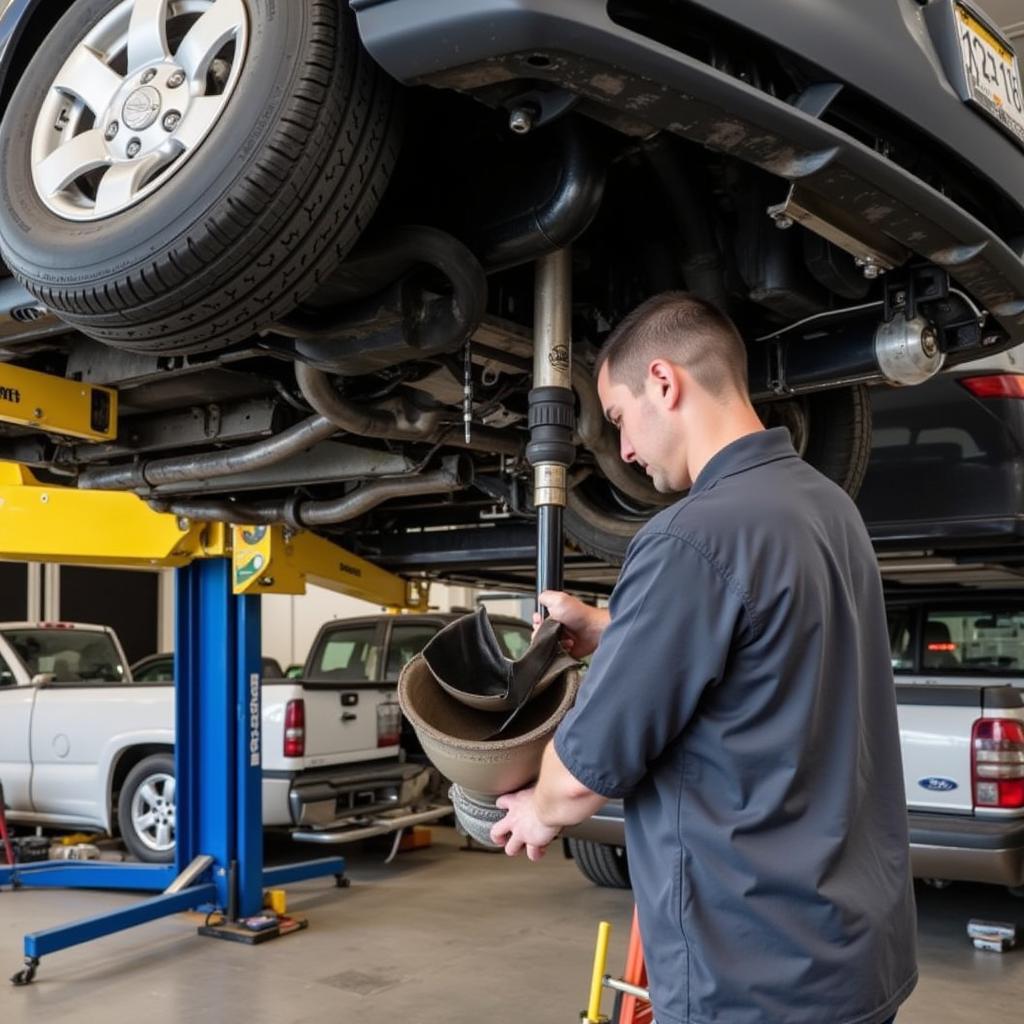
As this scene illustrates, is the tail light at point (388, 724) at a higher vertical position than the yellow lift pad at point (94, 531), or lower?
lower

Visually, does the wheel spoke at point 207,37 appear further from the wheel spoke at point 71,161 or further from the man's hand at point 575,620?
the man's hand at point 575,620

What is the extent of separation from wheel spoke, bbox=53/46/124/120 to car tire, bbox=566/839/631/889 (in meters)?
3.85

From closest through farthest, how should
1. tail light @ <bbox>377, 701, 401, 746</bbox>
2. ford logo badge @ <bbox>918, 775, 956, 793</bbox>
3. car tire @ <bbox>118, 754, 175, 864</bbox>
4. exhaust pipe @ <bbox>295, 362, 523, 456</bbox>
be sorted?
exhaust pipe @ <bbox>295, 362, 523, 456</bbox>
ford logo badge @ <bbox>918, 775, 956, 793</bbox>
car tire @ <bbox>118, 754, 175, 864</bbox>
tail light @ <bbox>377, 701, 401, 746</bbox>

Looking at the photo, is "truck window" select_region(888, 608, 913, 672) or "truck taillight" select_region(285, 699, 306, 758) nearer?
"truck window" select_region(888, 608, 913, 672)

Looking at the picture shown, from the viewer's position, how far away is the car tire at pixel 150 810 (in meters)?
5.73

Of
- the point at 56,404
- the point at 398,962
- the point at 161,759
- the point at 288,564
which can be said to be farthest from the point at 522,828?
the point at 161,759

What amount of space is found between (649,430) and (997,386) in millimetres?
2508

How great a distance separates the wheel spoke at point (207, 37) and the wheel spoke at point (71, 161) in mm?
213


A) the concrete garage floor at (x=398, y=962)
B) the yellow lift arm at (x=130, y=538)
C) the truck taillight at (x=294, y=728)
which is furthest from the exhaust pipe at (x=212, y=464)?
the truck taillight at (x=294, y=728)

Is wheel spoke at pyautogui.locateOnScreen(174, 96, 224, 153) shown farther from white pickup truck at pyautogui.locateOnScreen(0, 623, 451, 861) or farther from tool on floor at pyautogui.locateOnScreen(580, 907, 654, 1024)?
white pickup truck at pyautogui.locateOnScreen(0, 623, 451, 861)

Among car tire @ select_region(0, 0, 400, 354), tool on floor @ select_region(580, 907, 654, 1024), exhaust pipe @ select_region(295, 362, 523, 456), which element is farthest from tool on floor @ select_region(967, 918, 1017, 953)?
car tire @ select_region(0, 0, 400, 354)

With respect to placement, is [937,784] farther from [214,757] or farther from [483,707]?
[214,757]

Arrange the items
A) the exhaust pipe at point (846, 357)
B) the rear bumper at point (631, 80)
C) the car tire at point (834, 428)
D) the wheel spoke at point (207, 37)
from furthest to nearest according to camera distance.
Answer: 1. the car tire at point (834, 428)
2. the exhaust pipe at point (846, 357)
3. the wheel spoke at point (207, 37)
4. the rear bumper at point (631, 80)

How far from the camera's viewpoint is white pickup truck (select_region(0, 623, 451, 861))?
5.45m
